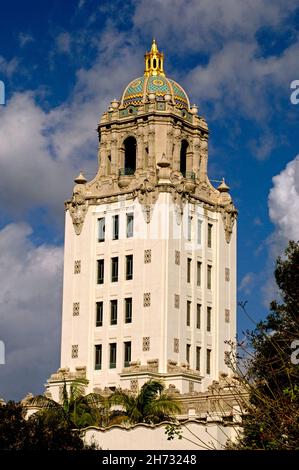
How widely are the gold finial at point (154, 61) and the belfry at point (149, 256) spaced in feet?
4.70

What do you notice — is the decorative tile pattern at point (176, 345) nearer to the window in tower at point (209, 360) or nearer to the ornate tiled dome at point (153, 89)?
the window in tower at point (209, 360)

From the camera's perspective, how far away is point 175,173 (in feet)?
255

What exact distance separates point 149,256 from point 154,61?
1694 cm

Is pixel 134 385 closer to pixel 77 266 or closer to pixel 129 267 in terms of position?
pixel 129 267

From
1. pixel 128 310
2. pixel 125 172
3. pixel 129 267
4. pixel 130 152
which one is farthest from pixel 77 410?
pixel 130 152

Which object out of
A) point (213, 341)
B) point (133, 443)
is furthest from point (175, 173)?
point (133, 443)

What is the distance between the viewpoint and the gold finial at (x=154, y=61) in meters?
83.9

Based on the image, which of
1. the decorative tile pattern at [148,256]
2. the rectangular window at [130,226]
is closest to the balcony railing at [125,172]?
the rectangular window at [130,226]

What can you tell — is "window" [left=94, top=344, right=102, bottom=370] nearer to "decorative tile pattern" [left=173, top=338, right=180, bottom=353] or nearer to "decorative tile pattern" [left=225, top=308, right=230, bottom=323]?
"decorative tile pattern" [left=173, top=338, right=180, bottom=353]

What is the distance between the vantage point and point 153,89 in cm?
8125

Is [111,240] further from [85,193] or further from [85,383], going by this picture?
[85,383]
